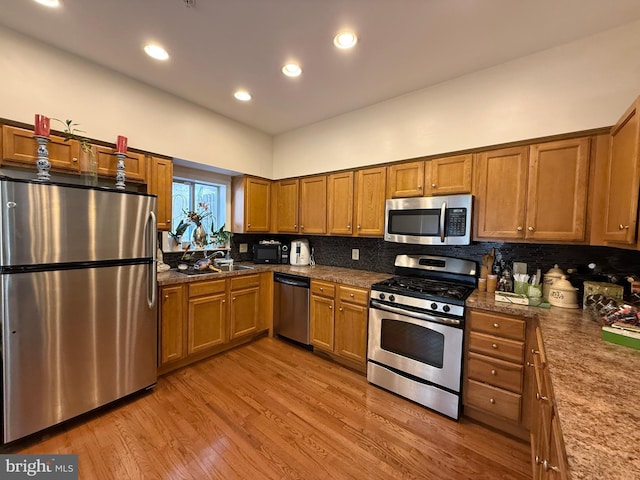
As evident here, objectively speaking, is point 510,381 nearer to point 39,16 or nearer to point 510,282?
point 510,282

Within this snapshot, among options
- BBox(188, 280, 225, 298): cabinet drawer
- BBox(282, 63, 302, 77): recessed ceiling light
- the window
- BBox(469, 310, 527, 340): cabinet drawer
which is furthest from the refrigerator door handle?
BBox(469, 310, 527, 340): cabinet drawer

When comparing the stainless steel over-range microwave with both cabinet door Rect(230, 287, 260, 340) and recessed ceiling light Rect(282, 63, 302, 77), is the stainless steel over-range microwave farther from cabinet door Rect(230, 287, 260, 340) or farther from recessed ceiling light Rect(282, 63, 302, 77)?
cabinet door Rect(230, 287, 260, 340)

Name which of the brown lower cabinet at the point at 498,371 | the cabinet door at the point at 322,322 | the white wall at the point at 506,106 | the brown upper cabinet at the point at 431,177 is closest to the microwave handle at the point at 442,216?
the brown upper cabinet at the point at 431,177

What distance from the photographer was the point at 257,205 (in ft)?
11.7

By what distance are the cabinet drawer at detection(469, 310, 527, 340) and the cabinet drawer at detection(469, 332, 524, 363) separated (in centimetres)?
3

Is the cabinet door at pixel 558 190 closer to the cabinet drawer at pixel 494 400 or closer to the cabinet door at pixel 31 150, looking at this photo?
the cabinet drawer at pixel 494 400

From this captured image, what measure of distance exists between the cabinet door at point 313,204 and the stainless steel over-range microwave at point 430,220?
0.87 meters

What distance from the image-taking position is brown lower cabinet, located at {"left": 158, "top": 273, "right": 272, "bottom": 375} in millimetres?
2410

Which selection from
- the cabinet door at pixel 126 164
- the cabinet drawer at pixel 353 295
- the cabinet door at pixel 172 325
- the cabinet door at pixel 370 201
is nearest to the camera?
the cabinet door at pixel 126 164

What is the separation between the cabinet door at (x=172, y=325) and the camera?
7.74 feet

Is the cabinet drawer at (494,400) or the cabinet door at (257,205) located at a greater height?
the cabinet door at (257,205)

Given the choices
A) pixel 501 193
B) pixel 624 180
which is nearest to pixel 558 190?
pixel 501 193

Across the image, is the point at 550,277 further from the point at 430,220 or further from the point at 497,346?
the point at 430,220

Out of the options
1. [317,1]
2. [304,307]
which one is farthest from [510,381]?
[317,1]
